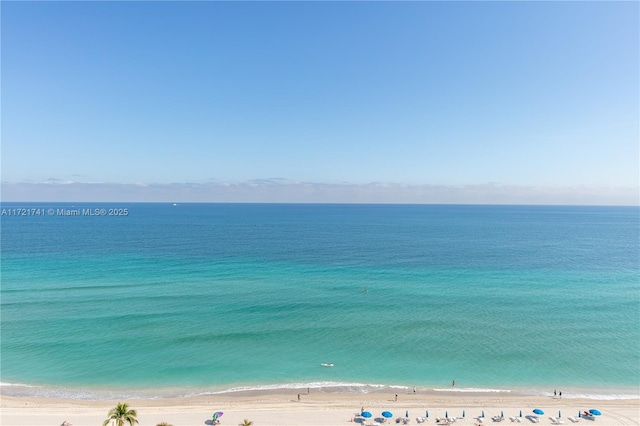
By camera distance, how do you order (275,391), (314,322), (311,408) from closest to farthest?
(311,408) → (275,391) → (314,322)

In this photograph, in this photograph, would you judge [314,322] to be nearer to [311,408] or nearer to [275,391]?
[275,391]

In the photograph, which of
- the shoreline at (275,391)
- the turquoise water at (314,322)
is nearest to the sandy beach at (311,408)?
the shoreline at (275,391)

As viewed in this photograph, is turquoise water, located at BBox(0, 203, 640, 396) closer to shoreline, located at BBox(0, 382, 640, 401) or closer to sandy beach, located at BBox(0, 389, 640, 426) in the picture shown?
shoreline, located at BBox(0, 382, 640, 401)

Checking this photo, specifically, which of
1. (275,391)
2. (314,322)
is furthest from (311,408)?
(314,322)

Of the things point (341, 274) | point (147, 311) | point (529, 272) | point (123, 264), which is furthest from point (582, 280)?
point (123, 264)

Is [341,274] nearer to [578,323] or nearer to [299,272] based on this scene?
[299,272]

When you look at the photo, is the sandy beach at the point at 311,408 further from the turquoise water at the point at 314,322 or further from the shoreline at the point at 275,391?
the turquoise water at the point at 314,322
